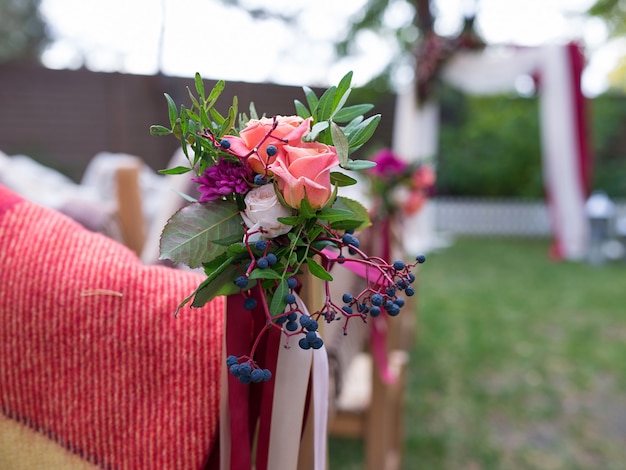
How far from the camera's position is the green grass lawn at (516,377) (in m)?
1.96

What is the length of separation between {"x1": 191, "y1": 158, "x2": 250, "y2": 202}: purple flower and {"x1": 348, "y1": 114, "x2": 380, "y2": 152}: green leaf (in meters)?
0.11

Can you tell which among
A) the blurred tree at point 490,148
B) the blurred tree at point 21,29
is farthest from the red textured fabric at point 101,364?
the blurred tree at point 21,29

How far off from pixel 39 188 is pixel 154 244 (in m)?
0.49

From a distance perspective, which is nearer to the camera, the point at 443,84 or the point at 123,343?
the point at 123,343

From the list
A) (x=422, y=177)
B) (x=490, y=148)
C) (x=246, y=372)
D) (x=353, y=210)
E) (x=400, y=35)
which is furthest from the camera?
(x=490, y=148)

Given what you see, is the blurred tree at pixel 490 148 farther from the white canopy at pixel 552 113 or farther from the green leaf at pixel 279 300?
the green leaf at pixel 279 300

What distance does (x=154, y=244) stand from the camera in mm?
1340

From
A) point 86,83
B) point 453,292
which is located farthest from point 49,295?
point 86,83

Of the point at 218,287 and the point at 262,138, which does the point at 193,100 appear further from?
the point at 218,287

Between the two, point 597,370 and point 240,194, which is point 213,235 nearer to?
point 240,194

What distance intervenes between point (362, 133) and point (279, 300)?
0.18 m

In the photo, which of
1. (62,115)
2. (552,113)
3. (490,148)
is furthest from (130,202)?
(490,148)

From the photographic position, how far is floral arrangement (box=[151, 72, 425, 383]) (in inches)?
18.2

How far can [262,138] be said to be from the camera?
1.56 ft
